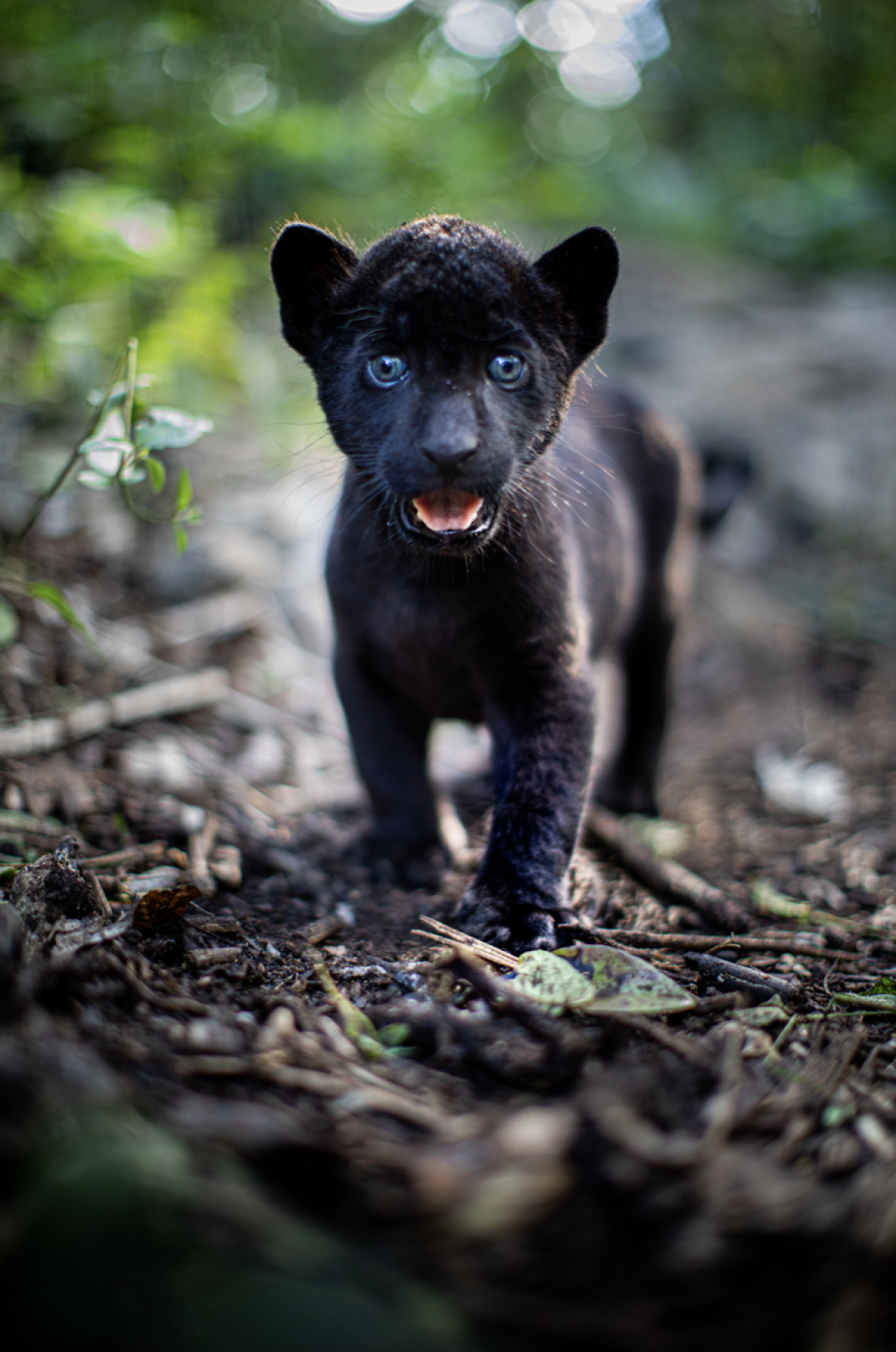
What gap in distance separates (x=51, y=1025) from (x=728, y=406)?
6.98 meters

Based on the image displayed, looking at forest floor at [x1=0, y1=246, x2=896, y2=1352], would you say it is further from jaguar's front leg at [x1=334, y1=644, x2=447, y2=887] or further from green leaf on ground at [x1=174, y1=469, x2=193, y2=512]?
green leaf on ground at [x1=174, y1=469, x2=193, y2=512]

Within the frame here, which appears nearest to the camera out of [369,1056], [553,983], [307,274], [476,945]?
[369,1056]

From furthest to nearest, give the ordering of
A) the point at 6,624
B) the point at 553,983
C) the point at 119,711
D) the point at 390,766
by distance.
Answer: the point at 119,711
the point at 390,766
the point at 6,624
the point at 553,983

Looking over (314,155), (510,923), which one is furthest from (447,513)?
(314,155)

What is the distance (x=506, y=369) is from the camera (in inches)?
102

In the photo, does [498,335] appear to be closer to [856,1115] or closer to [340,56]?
[856,1115]

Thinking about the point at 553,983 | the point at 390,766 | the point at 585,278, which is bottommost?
the point at 553,983

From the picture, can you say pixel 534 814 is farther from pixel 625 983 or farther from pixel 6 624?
pixel 6 624

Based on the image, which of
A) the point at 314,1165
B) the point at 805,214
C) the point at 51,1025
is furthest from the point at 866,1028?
the point at 805,214

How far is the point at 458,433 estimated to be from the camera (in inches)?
91.4

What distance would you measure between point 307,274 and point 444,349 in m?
0.69

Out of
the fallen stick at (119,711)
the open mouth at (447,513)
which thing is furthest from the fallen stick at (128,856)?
the open mouth at (447,513)

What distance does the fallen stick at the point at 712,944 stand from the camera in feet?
7.88

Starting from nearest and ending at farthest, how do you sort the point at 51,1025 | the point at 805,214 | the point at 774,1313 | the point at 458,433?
the point at 774,1313
the point at 51,1025
the point at 458,433
the point at 805,214
